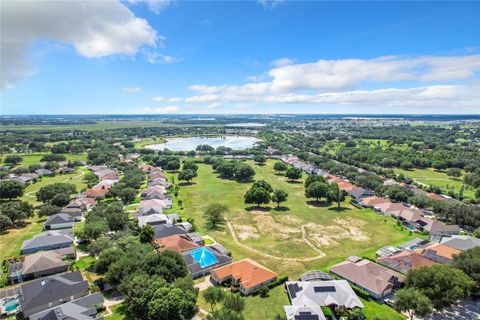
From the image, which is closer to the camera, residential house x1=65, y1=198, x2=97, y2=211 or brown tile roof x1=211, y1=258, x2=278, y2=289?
brown tile roof x1=211, y1=258, x2=278, y2=289

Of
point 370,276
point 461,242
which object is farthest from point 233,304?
point 461,242

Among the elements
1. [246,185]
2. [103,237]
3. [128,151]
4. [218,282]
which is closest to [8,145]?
[128,151]

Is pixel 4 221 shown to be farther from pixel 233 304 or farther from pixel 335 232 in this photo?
pixel 335 232

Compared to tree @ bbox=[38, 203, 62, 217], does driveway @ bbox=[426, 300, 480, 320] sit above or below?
below

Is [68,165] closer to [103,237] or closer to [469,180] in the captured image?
[103,237]

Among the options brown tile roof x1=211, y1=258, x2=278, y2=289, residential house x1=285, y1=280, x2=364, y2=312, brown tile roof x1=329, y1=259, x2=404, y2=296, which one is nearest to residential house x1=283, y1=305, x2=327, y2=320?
residential house x1=285, y1=280, x2=364, y2=312

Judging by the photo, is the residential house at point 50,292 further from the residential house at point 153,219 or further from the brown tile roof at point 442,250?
the brown tile roof at point 442,250

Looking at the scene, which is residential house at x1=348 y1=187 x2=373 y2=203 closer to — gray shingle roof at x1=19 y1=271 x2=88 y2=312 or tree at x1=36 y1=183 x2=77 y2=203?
gray shingle roof at x1=19 y1=271 x2=88 y2=312

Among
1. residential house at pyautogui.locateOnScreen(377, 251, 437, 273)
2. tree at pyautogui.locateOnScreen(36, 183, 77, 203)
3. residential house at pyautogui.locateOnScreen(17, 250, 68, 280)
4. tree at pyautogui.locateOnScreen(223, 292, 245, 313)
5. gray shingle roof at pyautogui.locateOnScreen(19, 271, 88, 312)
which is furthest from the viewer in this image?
tree at pyautogui.locateOnScreen(36, 183, 77, 203)

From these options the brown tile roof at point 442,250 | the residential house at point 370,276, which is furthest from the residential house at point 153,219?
the brown tile roof at point 442,250
